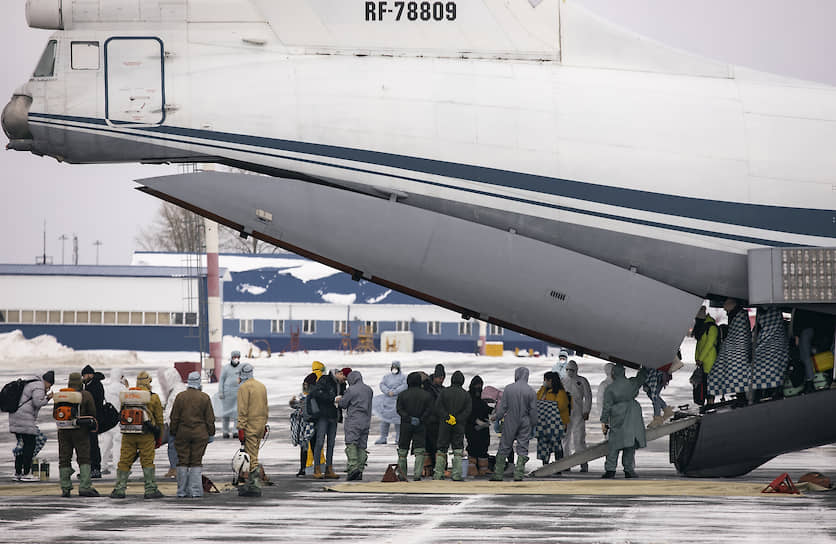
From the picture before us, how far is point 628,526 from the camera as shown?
11.8 metres

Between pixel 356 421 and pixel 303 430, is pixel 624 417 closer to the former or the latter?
pixel 356 421

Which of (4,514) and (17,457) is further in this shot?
(17,457)

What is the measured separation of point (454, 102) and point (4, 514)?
7782mm

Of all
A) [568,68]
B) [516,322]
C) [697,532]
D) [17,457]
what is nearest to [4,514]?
[17,457]

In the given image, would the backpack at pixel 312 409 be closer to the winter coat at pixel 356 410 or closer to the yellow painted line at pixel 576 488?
the winter coat at pixel 356 410

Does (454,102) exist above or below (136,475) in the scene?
above

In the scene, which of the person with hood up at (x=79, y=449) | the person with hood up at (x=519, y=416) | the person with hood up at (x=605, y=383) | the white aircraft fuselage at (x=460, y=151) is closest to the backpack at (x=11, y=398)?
the person with hood up at (x=79, y=449)

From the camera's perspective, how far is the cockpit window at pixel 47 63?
14.4 meters

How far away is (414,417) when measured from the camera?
15.8 m

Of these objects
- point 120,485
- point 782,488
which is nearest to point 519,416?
point 782,488

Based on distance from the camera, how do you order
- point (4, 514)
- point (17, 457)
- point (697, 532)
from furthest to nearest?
point (17, 457), point (4, 514), point (697, 532)

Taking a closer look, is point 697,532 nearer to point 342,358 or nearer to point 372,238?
point 372,238

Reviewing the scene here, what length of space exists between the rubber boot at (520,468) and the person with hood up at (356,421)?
A: 2.33 meters

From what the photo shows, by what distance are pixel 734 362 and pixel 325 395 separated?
6228 mm
